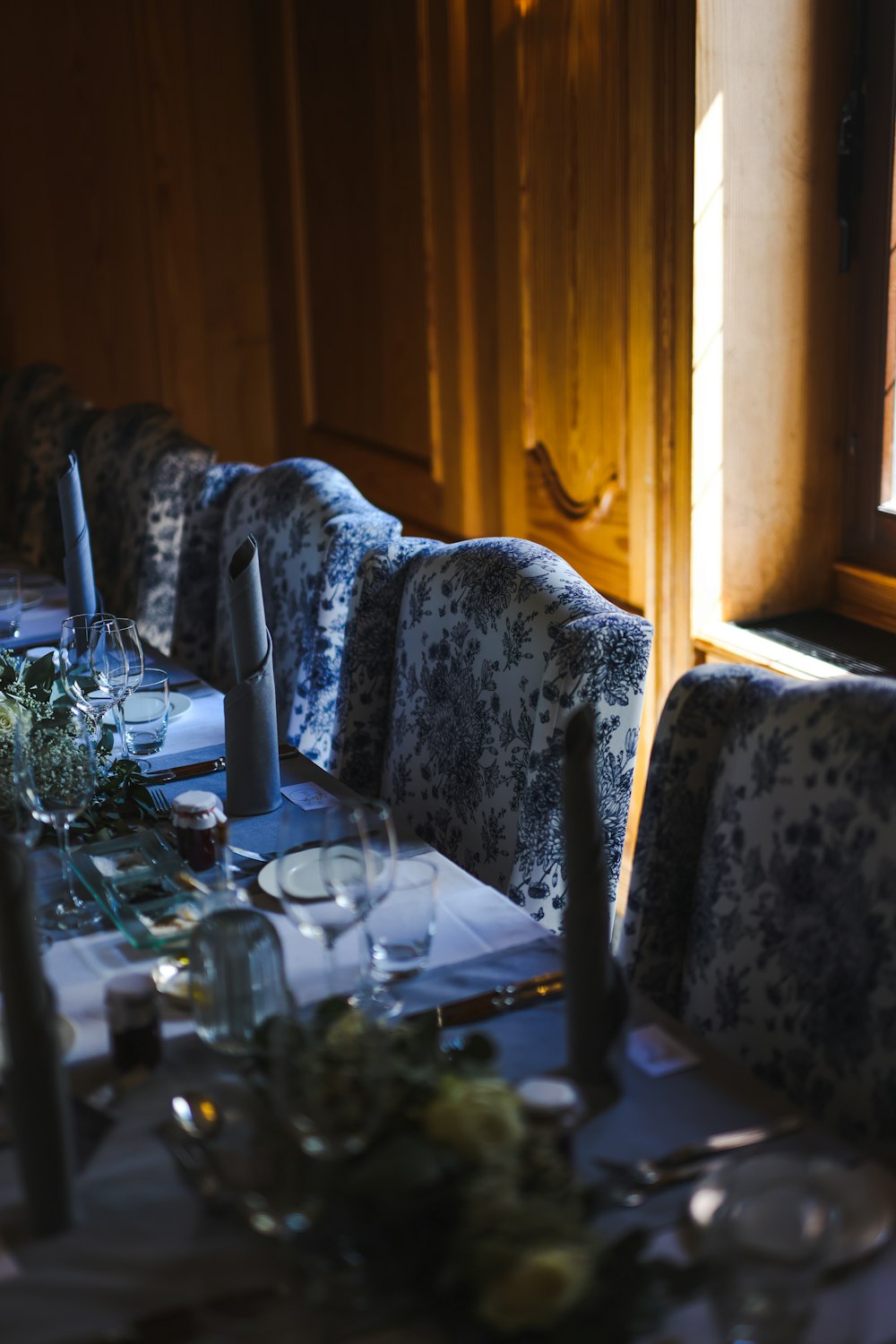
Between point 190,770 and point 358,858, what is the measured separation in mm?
635

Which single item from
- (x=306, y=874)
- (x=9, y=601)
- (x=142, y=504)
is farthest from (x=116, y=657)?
(x=142, y=504)

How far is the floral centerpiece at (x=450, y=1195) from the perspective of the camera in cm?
73

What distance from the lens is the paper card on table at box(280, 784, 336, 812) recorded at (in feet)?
5.18

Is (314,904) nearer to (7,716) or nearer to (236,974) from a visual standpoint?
(236,974)

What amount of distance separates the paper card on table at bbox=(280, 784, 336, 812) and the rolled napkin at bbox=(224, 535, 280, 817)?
0.04 meters

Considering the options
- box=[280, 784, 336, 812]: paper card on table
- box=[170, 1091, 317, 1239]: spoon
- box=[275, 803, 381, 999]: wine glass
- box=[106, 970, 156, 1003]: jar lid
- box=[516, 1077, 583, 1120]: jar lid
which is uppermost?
box=[275, 803, 381, 999]: wine glass

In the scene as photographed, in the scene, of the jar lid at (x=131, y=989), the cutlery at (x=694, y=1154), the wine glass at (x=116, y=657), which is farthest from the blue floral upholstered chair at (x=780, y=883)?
the wine glass at (x=116, y=657)

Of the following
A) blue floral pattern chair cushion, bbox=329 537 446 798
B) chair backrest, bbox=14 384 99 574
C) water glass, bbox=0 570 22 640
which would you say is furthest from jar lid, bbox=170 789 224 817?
chair backrest, bbox=14 384 99 574

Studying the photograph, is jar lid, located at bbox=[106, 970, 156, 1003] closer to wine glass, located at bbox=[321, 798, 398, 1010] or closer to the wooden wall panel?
wine glass, located at bbox=[321, 798, 398, 1010]

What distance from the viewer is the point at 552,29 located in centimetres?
261

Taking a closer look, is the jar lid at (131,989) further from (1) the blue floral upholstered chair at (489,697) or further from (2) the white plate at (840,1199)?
(1) the blue floral upholstered chair at (489,697)

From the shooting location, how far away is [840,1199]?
2.93 feet

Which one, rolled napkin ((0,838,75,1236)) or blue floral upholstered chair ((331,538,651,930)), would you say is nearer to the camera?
rolled napkin ((0,838,75,1236))

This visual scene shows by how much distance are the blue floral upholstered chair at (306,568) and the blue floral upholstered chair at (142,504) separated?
338mm
